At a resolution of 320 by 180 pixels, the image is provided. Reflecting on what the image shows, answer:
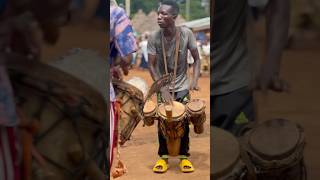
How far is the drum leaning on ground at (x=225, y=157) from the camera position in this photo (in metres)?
3.20

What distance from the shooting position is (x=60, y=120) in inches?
124

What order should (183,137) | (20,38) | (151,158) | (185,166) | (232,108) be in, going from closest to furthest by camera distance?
(20,38), (232,108), (183,137), (185,166), (151,158)

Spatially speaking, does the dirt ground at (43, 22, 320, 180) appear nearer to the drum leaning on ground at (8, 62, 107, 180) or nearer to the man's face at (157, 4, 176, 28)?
the drum leaning on ground at (8, 62, 107, 180)

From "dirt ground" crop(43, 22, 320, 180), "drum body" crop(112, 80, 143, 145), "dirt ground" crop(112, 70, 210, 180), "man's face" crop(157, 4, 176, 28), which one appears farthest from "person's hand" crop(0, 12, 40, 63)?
"dirt ground" crop(112, 70, 210, 180)

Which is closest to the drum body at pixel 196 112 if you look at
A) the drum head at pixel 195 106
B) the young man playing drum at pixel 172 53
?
the drum head at pixel 195 106

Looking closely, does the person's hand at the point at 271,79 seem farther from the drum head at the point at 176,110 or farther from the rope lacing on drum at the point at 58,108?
the drum head at the point at 176,110

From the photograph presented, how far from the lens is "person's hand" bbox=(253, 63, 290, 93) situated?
10.4 ft

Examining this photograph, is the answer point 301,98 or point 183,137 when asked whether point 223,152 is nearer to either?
point 301,98

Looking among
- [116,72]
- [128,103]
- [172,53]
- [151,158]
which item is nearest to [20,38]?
[116,72]

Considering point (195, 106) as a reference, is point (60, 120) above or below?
above

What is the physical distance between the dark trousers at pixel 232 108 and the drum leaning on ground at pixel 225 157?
46 millimetres

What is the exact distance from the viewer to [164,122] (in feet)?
20.1

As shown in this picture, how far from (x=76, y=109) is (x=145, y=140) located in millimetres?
5842

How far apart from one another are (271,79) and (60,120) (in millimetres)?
1056
